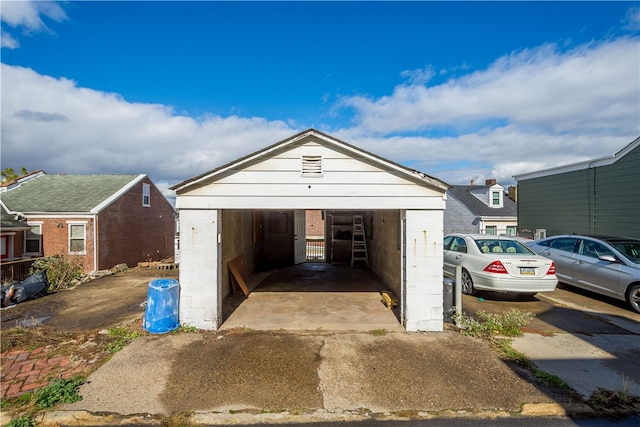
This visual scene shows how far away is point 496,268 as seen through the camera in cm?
786

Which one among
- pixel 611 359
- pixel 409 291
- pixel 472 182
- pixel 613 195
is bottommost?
pixel 611 359

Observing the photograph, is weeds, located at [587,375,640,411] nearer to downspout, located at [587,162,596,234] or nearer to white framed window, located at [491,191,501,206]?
downspout, located at [587,162,596,234]

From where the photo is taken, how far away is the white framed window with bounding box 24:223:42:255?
15219mm

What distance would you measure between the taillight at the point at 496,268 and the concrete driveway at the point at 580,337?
0.87m

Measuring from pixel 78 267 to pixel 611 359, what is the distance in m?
17.3

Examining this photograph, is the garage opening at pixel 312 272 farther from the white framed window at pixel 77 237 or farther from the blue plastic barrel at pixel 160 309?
the white framed window at pixel 77 237

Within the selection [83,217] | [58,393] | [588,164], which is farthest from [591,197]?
[83,217]

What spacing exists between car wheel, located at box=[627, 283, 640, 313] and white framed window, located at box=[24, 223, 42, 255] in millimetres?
22563

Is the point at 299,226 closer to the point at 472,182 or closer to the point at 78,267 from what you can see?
the point at 78,267

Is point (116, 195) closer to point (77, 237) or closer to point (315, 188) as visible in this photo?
point (77, 237)

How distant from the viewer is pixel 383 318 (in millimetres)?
6922

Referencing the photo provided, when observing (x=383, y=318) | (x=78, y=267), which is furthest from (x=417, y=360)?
(x=78, y=267)

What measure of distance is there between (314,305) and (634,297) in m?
7.68

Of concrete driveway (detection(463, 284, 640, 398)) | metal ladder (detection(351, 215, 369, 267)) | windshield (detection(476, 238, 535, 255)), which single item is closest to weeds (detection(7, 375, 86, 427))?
concrete driveway (detection(463, 284, 640, 398))
